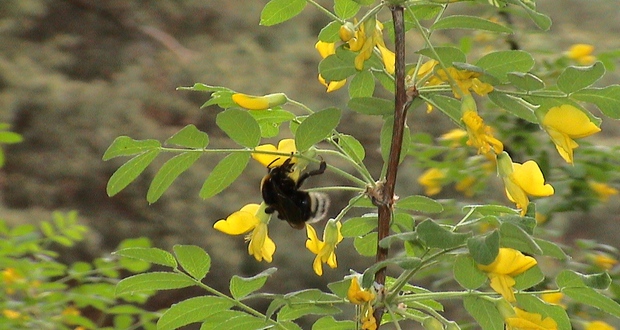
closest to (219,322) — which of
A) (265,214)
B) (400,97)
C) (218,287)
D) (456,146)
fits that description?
(265,214)

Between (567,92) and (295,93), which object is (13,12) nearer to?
(295,93)

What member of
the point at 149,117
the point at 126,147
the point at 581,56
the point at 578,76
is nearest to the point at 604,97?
the point at 578,76

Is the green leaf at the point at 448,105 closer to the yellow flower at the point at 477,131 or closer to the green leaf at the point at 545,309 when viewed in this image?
the yellow flower at the point at 477,131

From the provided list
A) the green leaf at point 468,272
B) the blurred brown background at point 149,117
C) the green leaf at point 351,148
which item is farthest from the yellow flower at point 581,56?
the blurred brown background at point 149,117

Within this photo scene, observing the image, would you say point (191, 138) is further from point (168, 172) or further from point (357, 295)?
point (357, 295)

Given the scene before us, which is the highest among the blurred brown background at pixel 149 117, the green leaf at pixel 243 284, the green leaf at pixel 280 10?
the blurred brown background at pixel 149 117

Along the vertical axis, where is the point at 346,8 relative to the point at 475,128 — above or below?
above

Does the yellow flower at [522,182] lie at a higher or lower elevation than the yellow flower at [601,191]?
higher
